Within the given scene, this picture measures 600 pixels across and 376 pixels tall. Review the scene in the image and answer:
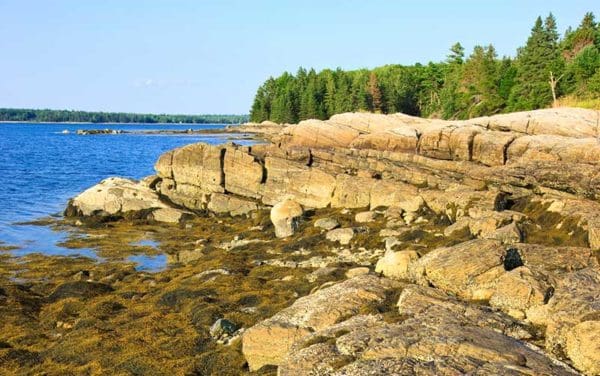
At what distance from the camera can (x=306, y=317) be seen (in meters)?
18.6

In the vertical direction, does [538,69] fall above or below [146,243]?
above

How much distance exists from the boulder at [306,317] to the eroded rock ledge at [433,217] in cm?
5

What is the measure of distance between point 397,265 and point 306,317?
554 cm

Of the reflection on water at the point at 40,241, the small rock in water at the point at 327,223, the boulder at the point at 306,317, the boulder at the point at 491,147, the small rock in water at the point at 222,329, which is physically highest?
the boulder at the point at 491,147

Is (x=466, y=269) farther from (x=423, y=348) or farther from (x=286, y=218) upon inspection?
(x=286, y=218)

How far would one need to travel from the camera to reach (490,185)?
117 ft

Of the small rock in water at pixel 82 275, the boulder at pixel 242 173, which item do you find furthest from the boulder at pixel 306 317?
the boulder at pixel 242 173

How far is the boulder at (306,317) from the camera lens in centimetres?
1753

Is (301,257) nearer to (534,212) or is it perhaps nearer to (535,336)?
(534,212)

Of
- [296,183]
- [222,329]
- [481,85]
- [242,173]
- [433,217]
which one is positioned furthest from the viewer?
[481,85]

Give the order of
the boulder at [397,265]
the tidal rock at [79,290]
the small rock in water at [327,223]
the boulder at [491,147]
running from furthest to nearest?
1. the boulder at [491,147]
2. the small rock in water at [327,223]
3. the tidal rock at [79,290]
4. the boulder at [397,265]

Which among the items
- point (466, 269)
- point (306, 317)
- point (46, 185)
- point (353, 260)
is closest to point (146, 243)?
point (353, 260)

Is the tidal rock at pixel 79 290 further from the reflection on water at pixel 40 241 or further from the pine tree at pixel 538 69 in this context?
the pine tree at pixel 538 69

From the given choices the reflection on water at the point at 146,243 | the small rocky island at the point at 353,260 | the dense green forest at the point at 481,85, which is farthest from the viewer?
the dense green forest at the point at 481,85
